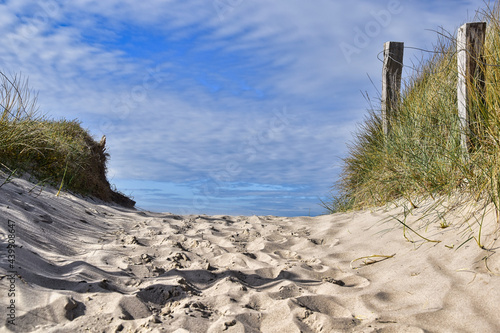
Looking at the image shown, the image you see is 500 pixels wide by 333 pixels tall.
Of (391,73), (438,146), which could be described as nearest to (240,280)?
(438,146)

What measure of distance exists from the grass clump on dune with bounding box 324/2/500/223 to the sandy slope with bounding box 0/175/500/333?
0.43 meters

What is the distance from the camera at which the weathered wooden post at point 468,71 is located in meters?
3.73

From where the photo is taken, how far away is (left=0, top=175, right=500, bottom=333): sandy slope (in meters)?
2.09

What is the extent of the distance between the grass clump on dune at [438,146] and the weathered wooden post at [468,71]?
1.8 inches

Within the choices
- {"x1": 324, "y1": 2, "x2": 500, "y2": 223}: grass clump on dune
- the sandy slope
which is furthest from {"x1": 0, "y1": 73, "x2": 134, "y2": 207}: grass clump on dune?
{"x1": 324, "y1": 2, "x2": 500, "y2": 223}: grass clump on dune

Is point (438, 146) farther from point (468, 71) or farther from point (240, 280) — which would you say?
point (240, 280)

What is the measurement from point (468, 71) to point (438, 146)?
0.83 metres

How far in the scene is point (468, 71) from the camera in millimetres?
3779

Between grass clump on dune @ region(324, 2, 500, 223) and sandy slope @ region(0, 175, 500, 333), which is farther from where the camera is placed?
grass clump on dune @ region(324, 2, 500, 223)

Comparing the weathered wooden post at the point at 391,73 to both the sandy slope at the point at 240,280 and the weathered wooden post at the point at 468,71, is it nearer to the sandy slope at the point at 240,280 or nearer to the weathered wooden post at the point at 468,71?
the weathered wooden post at the point at 468,71

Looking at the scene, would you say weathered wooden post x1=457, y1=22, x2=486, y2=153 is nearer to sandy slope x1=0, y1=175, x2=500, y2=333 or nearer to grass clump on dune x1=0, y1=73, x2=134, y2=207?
sandy slope x1=0, y1=175, x2=500, y2=333

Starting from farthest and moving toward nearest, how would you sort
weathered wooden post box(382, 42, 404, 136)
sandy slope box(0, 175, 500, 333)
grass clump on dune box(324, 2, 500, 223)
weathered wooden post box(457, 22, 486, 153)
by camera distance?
weathered wooden post box(382, 42, 404, 136)
weathered wooden post box(457, 22, 486, 153)
grass clump on dune box(324, 2, 500, 223)
sandy slope box(0, 175, 500, 333)

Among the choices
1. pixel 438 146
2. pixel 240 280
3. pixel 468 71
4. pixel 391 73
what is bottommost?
pixel 240 280

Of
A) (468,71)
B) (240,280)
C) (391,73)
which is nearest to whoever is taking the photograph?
(240,280)
